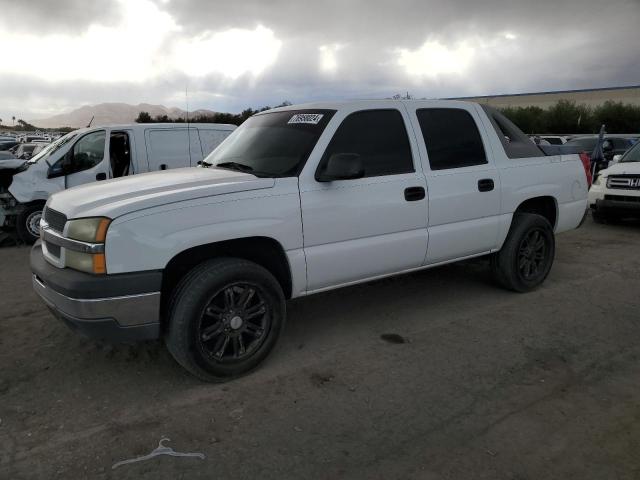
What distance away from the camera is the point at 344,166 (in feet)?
11.6

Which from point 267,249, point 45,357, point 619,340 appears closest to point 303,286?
point 267,249

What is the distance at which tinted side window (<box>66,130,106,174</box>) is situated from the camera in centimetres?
832

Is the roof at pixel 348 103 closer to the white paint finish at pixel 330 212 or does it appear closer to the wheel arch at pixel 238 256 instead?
the white paint finish at pixel 330 212

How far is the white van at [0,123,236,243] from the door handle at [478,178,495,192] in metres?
5.70

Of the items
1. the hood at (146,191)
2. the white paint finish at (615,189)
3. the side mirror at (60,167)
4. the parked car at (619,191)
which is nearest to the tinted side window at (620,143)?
the parked car at (619,191)

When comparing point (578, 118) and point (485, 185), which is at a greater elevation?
point (578, 118)

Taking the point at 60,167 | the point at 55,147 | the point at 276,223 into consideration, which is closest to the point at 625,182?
the point at 276,223

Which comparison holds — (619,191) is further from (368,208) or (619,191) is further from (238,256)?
(238,256)

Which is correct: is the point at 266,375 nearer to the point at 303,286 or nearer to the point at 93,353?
the point at 303,286

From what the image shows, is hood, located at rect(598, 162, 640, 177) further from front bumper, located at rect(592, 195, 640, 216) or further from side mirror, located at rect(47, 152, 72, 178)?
side mirror, located at rect(47, 152, 72, 178)

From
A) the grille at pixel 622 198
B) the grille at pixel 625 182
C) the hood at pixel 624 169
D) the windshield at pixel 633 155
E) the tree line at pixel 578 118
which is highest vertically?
the tree line at pixel 578 118

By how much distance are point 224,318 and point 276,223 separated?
0.73 metres

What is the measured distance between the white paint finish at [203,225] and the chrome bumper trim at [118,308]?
179mm

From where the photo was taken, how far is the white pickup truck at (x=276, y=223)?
3.08 metres
